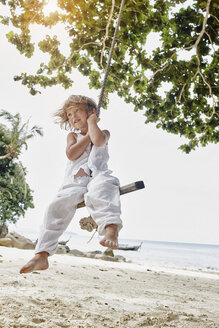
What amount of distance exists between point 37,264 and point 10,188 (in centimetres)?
2003

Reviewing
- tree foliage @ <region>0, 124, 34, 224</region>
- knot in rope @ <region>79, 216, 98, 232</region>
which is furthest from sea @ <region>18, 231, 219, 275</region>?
tree foliage @ <region>0, 124, 34, 224</region>

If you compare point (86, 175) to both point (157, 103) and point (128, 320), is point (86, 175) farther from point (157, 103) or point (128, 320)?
point (157, 103)

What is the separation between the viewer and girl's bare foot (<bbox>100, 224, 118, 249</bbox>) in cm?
219

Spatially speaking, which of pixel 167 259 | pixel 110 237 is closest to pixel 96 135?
pixel 110 237

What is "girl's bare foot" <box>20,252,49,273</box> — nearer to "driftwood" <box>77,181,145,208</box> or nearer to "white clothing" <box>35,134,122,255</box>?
"white clothing" <box>35,134,122,255</box>

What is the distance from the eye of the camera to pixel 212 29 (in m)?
4.95

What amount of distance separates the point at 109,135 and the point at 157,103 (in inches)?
144

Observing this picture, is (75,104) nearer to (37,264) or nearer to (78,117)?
(78,117)

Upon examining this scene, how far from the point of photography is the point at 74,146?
2797 millimetres

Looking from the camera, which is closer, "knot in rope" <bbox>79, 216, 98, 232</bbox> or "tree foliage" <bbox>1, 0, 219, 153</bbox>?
"knot in rope" <bbox>79, 216, 98, 232</bbox>

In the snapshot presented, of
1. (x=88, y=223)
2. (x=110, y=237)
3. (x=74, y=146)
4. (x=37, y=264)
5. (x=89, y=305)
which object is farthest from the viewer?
(x=89, y=305)

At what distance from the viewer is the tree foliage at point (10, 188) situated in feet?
66.8

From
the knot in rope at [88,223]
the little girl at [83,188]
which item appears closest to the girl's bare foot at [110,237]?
the little girl at [83,188]

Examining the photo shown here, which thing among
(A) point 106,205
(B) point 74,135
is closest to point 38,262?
(A) point 106,205
